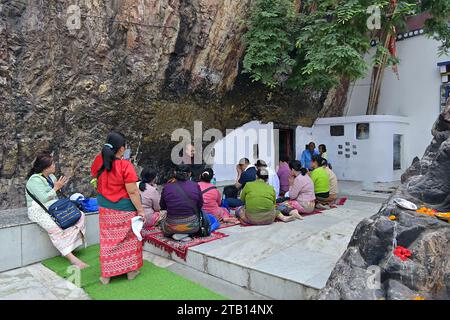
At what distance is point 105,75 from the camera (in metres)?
6.43

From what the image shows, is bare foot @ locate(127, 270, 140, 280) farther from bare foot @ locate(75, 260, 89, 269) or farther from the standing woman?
bare foot @ locate(75, 260, 89, 269)

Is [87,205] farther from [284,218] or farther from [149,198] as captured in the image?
[284,218]

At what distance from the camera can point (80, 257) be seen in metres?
4.43

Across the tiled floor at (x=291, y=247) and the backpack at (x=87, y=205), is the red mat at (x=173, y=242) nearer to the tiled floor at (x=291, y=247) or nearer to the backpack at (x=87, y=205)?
the tiled floor at (x=291, y=247)

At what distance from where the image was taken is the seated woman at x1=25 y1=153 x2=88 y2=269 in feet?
13.2

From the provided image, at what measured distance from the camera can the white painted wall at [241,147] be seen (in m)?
8.86

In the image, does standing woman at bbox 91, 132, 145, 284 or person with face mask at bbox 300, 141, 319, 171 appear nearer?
standing woman at bbox 91, 132, 145, 284

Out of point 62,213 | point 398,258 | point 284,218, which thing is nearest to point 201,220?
point 284,218

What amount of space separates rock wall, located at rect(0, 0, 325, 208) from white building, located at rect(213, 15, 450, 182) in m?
2.68

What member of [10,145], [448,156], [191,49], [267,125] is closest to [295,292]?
[448,156]

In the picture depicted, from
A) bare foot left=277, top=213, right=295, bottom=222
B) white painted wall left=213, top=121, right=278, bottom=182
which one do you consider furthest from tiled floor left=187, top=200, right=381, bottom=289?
white painted wall left=213, top=121, right=278, bottom=182

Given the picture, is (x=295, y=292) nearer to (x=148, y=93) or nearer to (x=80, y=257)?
(x=80, y=257)

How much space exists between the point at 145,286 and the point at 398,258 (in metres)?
2.57

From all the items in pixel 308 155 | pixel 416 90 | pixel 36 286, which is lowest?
pixel 36 286
